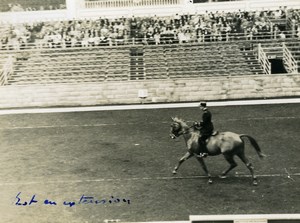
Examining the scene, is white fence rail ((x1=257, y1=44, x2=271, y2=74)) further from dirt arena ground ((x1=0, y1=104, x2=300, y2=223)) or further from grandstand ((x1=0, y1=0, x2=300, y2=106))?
dirt arena ground ((x1=0, y1=104, x2=300, y2=223))

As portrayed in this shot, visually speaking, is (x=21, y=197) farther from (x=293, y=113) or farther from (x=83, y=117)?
(x=293, y=113)

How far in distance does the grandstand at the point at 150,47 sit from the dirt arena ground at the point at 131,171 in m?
6.00

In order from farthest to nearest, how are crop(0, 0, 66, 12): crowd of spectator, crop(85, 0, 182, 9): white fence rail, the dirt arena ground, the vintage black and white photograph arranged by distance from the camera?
crop(85, 0, 182, 9): white fence rail → crop(0, 0, 66, 12): crowd of spectator → the vintage black and white photograph → the dirt arena ground

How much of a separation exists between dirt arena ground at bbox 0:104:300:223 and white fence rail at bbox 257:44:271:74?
221 inches

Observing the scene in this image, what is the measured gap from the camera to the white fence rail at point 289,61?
1107 inches

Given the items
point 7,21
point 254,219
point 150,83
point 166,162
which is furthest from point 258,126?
point 7,21

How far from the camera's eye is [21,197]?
13.3 meters

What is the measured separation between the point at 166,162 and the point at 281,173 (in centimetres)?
359

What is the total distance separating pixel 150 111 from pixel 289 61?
948 centimetres

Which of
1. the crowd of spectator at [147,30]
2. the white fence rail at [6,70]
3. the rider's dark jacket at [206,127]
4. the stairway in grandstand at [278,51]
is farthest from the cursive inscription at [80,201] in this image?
the stairway in grandstand at [278,51]

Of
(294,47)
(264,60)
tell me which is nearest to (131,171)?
(264,60)

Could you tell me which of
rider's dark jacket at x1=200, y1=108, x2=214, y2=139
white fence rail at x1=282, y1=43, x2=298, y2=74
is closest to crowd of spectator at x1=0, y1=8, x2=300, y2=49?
white fence rail at x1=282, y1=43, x2=298, y2=74

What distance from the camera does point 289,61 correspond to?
28.7 meters

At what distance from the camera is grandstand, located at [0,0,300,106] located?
94.0 feet
